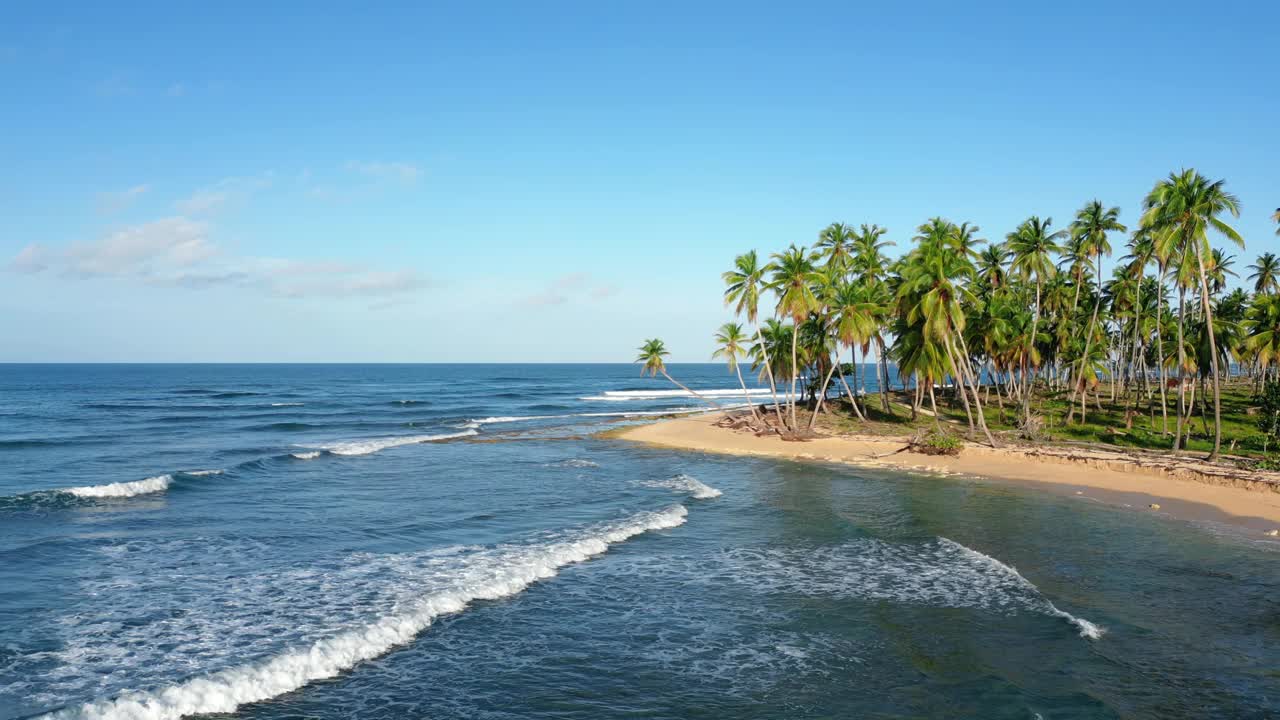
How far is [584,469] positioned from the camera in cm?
3809

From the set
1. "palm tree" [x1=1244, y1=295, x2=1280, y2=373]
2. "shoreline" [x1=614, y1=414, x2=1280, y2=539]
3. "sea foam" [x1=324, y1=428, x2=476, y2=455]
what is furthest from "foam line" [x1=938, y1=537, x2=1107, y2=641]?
"palm tree" [x1=1244, y1=295, x2=1280, y2=373]

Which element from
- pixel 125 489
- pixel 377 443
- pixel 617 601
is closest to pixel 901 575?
pixel 617 601

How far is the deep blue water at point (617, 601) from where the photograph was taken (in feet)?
39.4

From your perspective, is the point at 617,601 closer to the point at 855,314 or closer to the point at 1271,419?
the point at 855,314

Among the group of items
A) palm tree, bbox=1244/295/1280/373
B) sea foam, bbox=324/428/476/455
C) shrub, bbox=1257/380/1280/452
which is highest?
palm tree, bbox=1244/295/1280/373

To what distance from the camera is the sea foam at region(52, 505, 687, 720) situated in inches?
455

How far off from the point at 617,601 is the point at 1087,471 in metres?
26.8

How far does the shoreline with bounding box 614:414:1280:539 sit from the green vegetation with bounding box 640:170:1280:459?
3151 millimetres

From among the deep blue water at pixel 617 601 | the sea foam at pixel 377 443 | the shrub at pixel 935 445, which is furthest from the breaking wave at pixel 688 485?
the sea foam at pixel 377 443

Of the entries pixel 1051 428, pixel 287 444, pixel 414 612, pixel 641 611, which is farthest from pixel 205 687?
pixel 1051 428

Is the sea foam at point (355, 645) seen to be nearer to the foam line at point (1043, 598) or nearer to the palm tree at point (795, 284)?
the foam line at point (1043, 598)

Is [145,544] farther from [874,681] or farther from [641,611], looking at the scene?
[874,681]

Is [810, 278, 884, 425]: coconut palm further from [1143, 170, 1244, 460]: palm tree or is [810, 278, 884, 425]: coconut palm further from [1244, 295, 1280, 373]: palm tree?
[1244, 295, 1280, 373]: palm tree

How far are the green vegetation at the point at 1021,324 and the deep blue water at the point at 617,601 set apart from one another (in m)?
13.8
